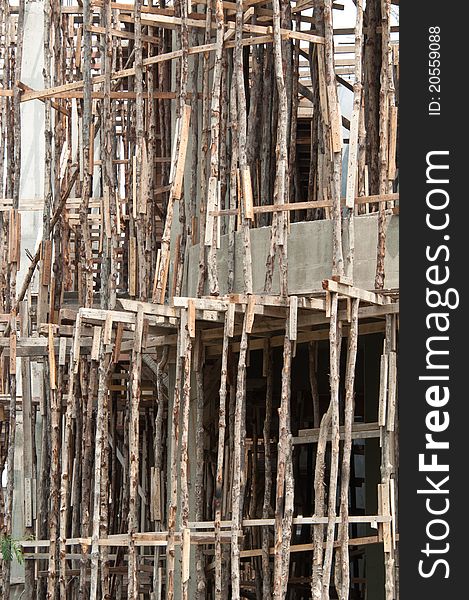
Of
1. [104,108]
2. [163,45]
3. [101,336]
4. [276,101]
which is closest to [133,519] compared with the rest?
[101,336]

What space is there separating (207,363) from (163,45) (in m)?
3.33

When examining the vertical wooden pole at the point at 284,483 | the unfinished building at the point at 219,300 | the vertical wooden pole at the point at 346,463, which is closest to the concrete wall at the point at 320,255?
the unfinished building at the point at 219,300

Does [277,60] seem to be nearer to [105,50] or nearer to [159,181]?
[105,50]

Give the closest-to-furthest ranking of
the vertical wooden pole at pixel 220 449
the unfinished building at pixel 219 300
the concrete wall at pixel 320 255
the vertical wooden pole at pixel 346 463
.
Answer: the vertical wooden pole at pixel 346 463 → the vertical wooden pole at pixel 220 449 → the unfinished building at pixel 219 300 → the concrete wall at pixel 320 255

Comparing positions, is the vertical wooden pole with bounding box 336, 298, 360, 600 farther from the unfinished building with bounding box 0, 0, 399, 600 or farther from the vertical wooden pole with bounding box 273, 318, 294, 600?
the vertical wooden pole with bounding box 273, 318, 294, 600

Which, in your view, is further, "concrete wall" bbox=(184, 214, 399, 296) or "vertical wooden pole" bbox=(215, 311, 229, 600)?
"concrete wall" bbox=(184, 214, 399, 296)

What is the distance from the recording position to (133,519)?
11.2 meters

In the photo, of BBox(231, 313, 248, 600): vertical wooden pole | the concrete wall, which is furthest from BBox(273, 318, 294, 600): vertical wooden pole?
the concrete wall

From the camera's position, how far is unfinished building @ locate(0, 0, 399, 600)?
1088cm

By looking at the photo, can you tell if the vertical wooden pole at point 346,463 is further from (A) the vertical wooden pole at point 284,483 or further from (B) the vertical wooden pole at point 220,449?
(B) the vertical wooden pole at point 220,449

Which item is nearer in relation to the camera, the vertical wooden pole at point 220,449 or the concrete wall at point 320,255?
the vertical wooden pole at point 220,449

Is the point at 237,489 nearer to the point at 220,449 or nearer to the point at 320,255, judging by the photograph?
the point at 220,449

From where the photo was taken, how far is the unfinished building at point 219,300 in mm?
10883

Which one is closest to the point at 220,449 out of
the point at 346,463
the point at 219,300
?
the point at 346,463
